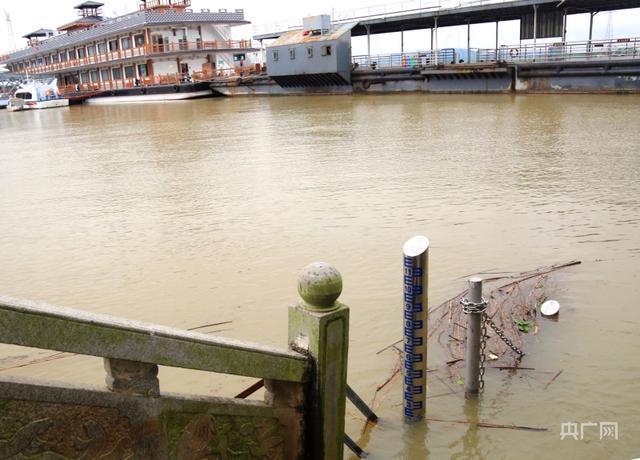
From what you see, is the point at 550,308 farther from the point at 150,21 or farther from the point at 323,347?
the point at 150,21

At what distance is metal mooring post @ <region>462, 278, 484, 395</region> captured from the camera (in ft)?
11.8

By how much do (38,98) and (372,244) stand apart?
5486 centimetres

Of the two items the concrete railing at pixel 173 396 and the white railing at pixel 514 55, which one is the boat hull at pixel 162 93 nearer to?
the white railing at pixel 514 55

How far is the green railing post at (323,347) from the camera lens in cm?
→ 254

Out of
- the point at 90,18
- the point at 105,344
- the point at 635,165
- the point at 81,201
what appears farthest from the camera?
the point at 90,18

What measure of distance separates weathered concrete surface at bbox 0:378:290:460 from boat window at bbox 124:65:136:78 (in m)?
53.1

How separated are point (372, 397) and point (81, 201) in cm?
847

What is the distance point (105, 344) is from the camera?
1974mm

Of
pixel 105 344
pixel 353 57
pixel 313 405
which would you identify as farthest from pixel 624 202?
pixel 353 57

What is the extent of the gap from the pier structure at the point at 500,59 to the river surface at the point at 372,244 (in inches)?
484

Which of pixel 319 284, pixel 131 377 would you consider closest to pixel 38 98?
pixel 319 284

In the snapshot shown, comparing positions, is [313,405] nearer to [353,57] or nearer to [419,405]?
[419,405]

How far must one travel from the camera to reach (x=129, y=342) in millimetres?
2025

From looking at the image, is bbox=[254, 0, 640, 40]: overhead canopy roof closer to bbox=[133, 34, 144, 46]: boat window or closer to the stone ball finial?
bbox=[133, 34, 144, 46]: boat window
